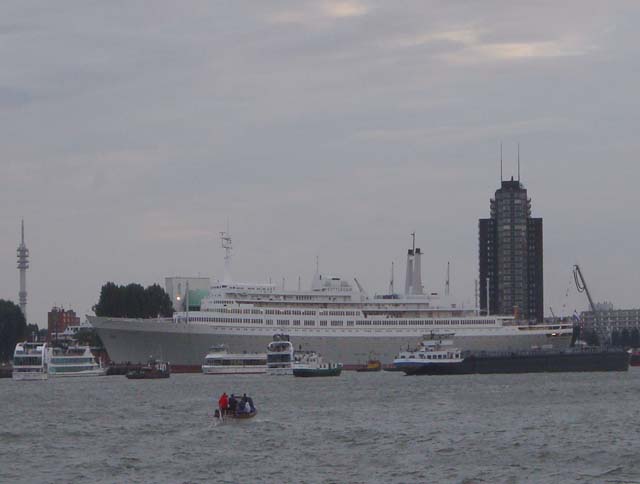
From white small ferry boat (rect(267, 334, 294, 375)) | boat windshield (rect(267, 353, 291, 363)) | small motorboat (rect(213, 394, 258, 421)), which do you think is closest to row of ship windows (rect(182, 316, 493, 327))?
white small ferry boat (rect(267, 334, 294, 375))

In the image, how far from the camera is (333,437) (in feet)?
204


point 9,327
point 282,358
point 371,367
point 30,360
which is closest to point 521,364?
point 282,358

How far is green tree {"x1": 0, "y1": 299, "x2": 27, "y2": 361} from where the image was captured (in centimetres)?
19538

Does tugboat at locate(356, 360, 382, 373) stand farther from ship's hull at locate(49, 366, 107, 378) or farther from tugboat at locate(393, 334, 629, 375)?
ship's hull at locate(49, 366, 107, 378)

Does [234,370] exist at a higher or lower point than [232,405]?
lower

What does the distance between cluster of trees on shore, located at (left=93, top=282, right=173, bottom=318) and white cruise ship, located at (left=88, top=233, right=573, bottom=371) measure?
1502 cm

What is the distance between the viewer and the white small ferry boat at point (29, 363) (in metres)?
142

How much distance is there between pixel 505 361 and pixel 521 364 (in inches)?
61.6

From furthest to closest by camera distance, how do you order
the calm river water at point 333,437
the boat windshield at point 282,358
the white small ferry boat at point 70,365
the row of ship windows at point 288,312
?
the row of ship windows at point 288,312 → the white small ferry boat at point 70,365 → the boat windshield at point 282,358 → the calm river water at point 333,437

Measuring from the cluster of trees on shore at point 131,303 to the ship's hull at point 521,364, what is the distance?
5562 cm

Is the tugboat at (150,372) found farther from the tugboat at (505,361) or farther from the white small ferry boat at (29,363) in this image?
the tugboat at (505,361)

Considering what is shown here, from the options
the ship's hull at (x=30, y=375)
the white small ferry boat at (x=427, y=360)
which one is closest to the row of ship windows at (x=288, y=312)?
the white small ferry boat at (x=427, y=360)

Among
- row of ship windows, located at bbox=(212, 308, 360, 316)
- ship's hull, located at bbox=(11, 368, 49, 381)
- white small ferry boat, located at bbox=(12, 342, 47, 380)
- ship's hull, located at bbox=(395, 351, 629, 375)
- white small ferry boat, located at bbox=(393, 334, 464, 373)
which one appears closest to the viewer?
white small ferry boat, located at bbox=(393, 334, 464, 373)

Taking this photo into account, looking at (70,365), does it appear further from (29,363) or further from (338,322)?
(338,322)
